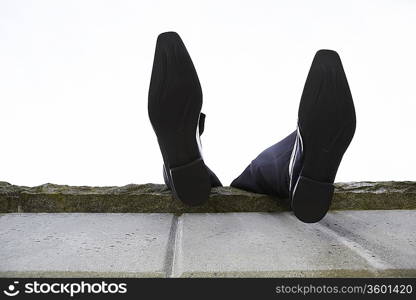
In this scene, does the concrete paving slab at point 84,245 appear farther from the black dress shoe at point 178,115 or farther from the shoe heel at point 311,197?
the shoe heel at point 311,197

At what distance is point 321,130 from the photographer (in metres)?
0.80

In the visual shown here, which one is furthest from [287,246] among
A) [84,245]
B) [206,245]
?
[84,245]

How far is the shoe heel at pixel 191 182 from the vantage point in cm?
85

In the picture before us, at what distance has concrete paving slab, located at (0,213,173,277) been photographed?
600 mm

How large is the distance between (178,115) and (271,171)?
306mm

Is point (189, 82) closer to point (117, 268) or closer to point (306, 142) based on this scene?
point (306, 142)

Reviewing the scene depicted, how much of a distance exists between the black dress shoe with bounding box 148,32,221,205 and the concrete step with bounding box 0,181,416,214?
17 cm

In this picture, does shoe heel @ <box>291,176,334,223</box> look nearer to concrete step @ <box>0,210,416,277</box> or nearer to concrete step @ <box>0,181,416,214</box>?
concrete step @ <box>0,210,416,277</box>

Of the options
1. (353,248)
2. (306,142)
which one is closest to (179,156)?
(306,142)

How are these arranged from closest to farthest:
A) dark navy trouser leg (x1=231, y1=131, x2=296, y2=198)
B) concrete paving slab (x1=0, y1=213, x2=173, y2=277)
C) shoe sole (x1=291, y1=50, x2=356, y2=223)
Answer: concrete paving slab (x1=0, y1=213, x2=173, y2=277) < shoe sole (x1=291, y1=50, x2=356, y2=223) < dark navy trouser leg (x1=231, y1=131, x2=296, y2=198)

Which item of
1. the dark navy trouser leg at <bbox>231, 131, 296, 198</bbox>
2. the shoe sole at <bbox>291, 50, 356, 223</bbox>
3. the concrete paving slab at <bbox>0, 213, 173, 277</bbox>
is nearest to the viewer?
the concrete paving slab at <bbox>0, 213, 173, 277</bbox>

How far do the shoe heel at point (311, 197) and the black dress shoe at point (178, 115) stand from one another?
189 mm

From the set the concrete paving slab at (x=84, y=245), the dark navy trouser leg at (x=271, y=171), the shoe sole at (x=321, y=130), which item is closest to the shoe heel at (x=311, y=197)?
the shoe sole at (x=321, y=130)

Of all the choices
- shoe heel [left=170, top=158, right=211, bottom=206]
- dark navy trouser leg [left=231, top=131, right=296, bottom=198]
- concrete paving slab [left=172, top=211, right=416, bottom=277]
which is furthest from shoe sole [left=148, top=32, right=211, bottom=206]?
dark navy trouser leg [left=231, top=131, right=296, bottom=198]
